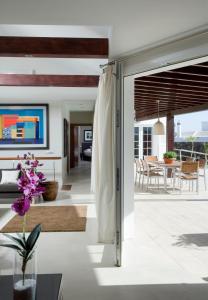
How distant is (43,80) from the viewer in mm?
6199

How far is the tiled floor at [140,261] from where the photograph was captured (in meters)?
2.82

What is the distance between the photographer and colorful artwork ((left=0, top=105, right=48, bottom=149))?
8.90 meters

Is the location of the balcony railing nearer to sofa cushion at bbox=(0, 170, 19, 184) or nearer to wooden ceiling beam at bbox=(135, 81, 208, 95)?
wooden ceiling beam at bbox=(135, 81, 208, 95)

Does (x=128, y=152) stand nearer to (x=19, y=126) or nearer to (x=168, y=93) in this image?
(x=168, y=93)

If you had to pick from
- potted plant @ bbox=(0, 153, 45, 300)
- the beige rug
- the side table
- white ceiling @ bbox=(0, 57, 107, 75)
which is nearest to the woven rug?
the beige rug

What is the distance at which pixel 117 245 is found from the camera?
11.2ft

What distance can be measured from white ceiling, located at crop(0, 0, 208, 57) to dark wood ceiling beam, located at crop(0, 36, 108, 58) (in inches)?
31.0

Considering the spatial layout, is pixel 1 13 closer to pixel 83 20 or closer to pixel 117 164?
pixel 83 20

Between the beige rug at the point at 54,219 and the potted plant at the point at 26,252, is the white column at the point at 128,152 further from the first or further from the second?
the potted plant at the point at 26,252

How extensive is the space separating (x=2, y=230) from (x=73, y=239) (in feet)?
3.96

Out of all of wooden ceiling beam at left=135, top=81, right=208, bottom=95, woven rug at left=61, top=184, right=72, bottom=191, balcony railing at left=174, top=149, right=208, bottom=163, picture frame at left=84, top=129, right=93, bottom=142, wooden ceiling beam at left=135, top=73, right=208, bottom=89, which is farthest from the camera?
picture frame at left=84, top=129, right=93, bottom=142

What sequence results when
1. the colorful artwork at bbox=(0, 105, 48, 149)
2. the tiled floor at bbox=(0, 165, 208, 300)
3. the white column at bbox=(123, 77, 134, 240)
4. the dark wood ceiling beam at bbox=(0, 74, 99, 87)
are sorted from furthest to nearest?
the colorful artwork at bbox=(0, 105, 48, 149), the dark wood ceiling beam at bbox=(0, 74, 99, 87), the white column at bbox=(123, 77, 134, 240), the tiled floor at bbox=(0, 165, 208, 300)

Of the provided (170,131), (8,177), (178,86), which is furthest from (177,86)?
(170,131)

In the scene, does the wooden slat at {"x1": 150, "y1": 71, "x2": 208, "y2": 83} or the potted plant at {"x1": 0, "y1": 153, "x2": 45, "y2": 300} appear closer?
the potted plant at {"x1": 0, "y1": 153, "x2": 45, "y2": 300}
